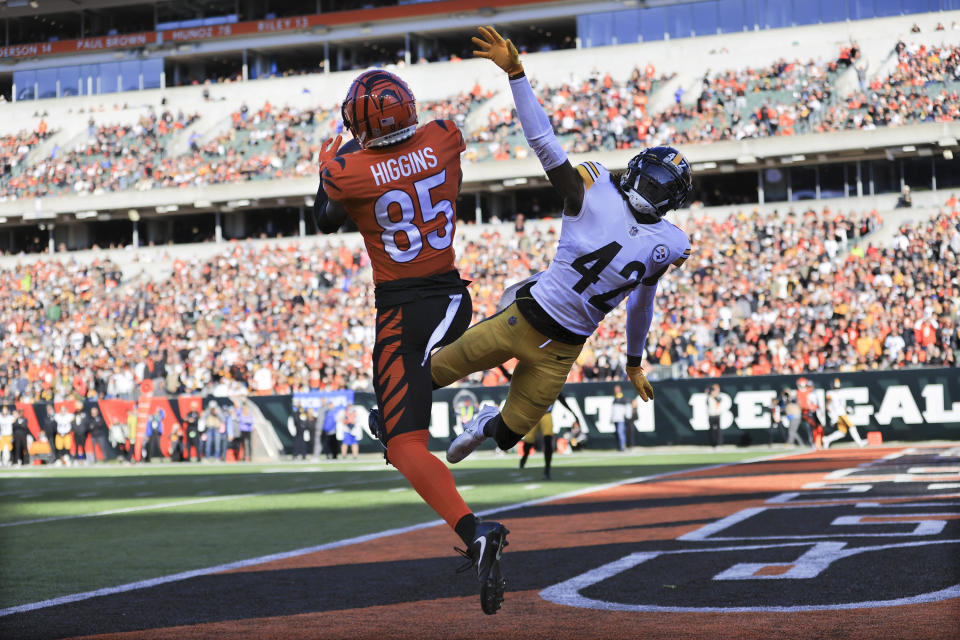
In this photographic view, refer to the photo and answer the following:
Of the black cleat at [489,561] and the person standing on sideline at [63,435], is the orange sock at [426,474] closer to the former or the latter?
the black cleat at [489,561]

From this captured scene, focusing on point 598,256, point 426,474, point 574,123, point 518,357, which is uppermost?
point 574,123

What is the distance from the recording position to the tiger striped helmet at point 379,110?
480cm

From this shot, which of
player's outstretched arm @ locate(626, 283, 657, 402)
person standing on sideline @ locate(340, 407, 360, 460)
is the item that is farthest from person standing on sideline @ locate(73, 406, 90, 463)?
player's outstretched arm @ locate(626, 283, 657, 402)

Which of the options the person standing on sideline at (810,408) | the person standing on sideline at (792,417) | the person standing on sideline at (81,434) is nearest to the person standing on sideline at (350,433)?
the person standing on sideline at (81,434)

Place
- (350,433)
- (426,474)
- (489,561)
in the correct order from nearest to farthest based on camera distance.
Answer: (489,561) < (426,474) < (350,433)

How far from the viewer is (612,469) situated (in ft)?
65.8

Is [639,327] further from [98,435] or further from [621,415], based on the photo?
[98,435]

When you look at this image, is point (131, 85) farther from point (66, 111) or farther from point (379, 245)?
point (379, 245)

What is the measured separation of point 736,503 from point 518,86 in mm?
8713

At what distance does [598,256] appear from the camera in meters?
5.62

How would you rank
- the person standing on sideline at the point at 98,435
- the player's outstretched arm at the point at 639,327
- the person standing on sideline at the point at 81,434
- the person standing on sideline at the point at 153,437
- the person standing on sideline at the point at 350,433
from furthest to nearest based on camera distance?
the person standing on sideline at the point at 98,435, the person standing on sideline at the point at 153,437, the person standing on sideline at the point at 81,434, the person standing on sideline at the point at 350,433, the player's outstretched arm at the point at 639,327

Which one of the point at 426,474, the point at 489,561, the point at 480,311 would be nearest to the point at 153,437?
the point at 480,311

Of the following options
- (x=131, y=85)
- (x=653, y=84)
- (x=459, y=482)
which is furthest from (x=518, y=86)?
(x=131, y=85)

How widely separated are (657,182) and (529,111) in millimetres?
893
